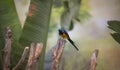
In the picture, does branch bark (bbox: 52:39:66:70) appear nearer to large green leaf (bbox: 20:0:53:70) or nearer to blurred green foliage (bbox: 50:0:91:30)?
large green leaf (bbox: 20:0:53:70)

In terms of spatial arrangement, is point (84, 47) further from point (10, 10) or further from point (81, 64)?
point (10, 10)

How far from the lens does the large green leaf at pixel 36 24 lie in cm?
111

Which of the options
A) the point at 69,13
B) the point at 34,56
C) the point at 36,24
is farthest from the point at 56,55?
the point at 69,13

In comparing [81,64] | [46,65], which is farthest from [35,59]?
[81,64]

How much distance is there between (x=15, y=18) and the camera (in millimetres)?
1145

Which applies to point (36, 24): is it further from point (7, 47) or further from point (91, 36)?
point (91, 36)

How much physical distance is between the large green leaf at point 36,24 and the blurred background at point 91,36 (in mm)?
578

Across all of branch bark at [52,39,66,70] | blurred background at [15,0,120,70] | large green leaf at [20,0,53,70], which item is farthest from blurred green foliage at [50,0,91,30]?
branch bark at [52,39,66,70]

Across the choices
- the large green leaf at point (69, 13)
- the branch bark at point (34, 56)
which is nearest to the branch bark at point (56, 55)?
the branch bark at point (34, 56)

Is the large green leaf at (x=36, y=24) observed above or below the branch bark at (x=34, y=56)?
below

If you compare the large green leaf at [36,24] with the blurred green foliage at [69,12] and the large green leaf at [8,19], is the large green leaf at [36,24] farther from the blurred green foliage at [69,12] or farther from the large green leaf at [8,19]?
the blurred green foliage at [69,12]

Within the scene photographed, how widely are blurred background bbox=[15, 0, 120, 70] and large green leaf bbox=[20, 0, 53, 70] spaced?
0.58 meters

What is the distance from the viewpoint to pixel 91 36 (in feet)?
5.54

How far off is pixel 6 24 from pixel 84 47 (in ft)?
2.26
